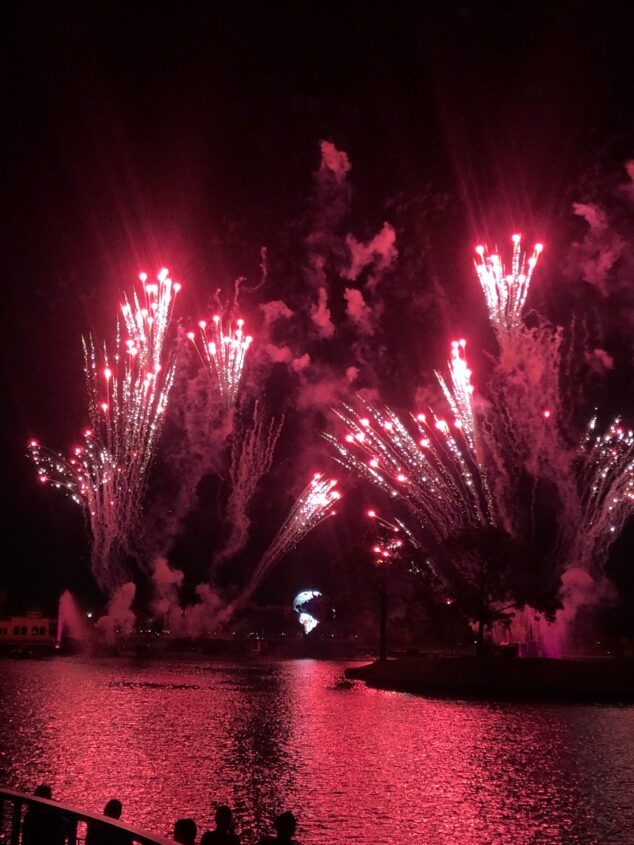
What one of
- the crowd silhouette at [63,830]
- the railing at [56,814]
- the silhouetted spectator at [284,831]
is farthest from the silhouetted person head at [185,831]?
the railing at [56,814]

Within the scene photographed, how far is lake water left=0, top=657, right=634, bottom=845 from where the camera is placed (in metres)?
12.4

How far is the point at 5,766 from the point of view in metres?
15.5

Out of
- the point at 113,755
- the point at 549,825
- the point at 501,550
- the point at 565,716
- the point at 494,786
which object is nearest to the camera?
the point at 549,825

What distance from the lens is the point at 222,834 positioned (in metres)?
7.68

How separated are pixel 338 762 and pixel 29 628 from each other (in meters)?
65.9

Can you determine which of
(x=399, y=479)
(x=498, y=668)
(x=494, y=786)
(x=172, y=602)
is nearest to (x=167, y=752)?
(x=494, y=786)

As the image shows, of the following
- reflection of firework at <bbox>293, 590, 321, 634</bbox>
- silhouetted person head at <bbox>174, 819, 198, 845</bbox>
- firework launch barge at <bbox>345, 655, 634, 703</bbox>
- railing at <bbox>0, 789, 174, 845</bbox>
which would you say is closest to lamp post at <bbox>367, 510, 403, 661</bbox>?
firework launch barge at <bbox>345, 655, 634, 703</bbox>

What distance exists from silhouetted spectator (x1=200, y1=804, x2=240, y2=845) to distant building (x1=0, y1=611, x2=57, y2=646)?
231 ft

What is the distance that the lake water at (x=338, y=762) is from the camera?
12.4 metres

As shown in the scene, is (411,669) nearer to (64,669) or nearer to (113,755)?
(64,669)

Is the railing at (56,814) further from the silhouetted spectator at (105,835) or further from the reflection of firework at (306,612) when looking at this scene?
the reflection of firework at (306,612)

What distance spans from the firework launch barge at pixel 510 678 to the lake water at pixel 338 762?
439 centimetres

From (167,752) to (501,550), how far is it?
89.3ft

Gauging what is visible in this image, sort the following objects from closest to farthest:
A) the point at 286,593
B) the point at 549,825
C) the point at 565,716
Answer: the point at 549,825, the point at 565,716, the point at 286,593
